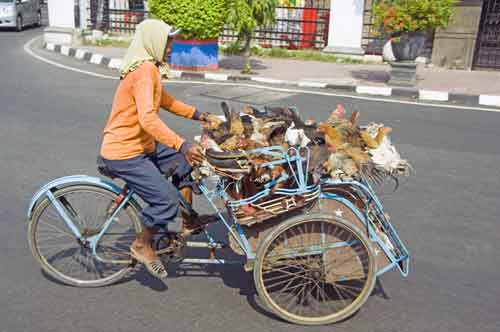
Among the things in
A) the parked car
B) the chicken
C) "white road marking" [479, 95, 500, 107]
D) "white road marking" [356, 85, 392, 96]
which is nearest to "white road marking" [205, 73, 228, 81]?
"white road marking" [356, 85, 392, 96]

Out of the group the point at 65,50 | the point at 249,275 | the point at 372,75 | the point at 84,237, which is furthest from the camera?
the point at 65,50

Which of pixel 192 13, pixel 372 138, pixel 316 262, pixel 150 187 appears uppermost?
pixel 192 13

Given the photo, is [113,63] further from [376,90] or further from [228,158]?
[228,158]

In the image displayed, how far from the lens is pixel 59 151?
661 cm

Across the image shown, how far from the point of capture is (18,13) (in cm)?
2130

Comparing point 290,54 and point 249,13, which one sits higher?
point 249,13

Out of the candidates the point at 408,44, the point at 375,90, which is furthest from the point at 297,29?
the point at 375,90

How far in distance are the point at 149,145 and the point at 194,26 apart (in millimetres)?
8999

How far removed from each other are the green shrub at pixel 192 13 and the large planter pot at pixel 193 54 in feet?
1.15

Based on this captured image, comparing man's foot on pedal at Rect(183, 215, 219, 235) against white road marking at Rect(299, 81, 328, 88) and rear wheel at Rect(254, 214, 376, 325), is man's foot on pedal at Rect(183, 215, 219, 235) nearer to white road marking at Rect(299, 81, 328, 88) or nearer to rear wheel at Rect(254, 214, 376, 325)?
rear wheel at Rect(254, 214, 376, 325)

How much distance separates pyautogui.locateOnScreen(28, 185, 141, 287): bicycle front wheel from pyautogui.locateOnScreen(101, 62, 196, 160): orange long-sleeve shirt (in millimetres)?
339

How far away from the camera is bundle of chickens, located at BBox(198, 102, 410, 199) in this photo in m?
3.21

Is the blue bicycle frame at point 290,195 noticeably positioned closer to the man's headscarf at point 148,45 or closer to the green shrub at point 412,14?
the man's headscarf at point 148,45

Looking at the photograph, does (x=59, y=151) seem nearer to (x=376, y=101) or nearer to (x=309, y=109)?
(x=309, y=109)
